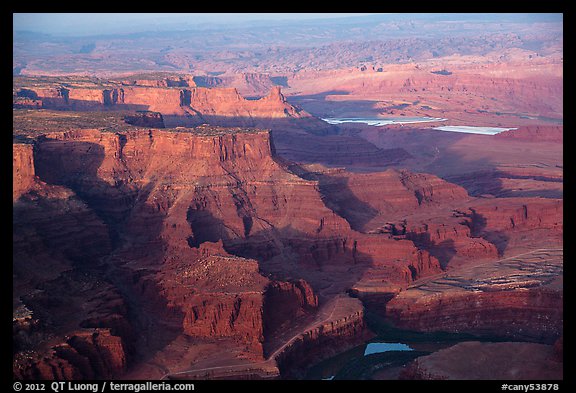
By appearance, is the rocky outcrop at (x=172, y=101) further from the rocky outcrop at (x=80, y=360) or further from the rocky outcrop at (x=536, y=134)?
the rocky outcrop at (x=80, y=360)

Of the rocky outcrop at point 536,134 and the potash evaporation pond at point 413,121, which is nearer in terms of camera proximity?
the rocky outcrop at point 536,134

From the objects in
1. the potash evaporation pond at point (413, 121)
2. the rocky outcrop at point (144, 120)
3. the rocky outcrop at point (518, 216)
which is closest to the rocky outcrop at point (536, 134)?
the potash evaporation pond at point (413, 121)

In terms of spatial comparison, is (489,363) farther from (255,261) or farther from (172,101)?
(172,101)

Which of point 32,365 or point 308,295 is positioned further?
point 308,295

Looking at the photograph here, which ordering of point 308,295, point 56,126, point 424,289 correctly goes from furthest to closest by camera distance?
point 56,126
point 424,289
point 308,295

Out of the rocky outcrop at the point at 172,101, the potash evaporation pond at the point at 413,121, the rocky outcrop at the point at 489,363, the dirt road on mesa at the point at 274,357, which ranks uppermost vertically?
the rocky outcrop at the point at 172,101

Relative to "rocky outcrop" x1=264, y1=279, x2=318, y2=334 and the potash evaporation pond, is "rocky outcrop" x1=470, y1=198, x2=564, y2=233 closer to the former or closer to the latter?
"rocky outcrop" x1=264, y1=279, x2=318, y2=334

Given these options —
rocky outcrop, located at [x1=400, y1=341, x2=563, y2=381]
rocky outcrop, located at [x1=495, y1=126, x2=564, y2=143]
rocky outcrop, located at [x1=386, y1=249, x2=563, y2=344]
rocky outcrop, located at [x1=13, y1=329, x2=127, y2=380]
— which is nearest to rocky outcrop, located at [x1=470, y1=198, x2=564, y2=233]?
rocky outcrop, located at [x1=386, y1=249, x2=563, y2=344]

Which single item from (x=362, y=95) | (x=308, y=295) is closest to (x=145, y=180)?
(x=308, y=295)
